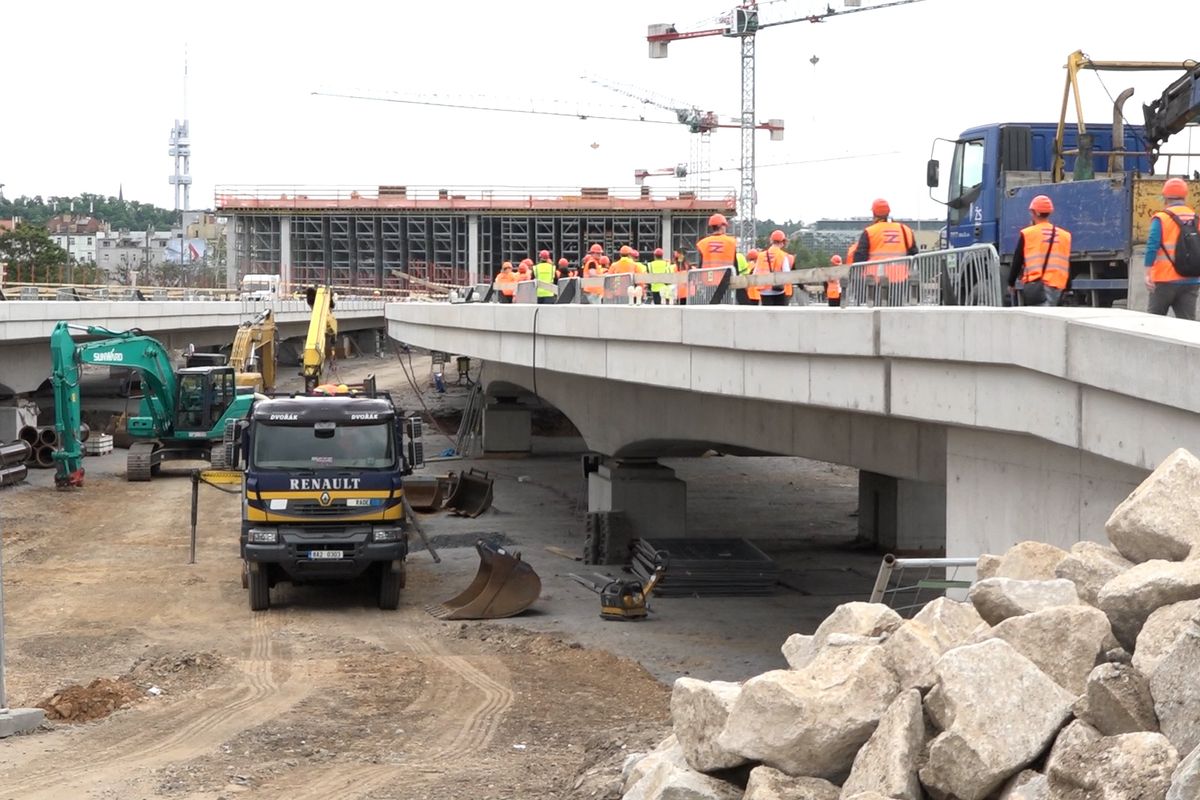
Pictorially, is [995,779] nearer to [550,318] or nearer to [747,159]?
[550,318]

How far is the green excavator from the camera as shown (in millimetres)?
35500

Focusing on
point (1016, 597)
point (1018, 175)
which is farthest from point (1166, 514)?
point (1018, 175)

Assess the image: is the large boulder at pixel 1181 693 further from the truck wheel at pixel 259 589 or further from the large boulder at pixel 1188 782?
the truck wheel at pixel 259 589

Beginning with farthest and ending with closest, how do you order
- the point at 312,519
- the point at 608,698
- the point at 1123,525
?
1. the point at 312,519
2. the point at 608,698
3. the point at 1123,525

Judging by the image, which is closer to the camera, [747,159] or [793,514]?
[793,514]

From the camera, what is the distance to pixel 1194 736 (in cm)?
643

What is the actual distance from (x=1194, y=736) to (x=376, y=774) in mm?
8230

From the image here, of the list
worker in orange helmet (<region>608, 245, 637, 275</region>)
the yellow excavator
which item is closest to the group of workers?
worker in orange helmet (<region>608, 245, 637, 275</region>)

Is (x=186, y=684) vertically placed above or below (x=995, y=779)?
below

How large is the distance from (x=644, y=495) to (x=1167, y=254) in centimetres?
1568

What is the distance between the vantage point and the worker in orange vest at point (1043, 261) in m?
14.0

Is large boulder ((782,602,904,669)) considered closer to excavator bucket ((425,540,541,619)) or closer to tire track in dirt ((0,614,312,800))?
tire track in dirt ((0,614,312,800))

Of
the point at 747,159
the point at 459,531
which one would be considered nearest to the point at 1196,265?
the point at 459,531

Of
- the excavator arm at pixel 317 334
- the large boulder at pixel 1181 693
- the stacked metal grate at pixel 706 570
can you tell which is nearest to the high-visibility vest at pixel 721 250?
the stacked metal grate at pixel 706 570
